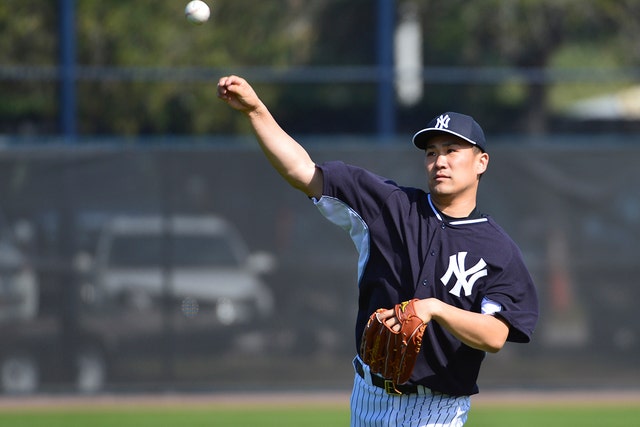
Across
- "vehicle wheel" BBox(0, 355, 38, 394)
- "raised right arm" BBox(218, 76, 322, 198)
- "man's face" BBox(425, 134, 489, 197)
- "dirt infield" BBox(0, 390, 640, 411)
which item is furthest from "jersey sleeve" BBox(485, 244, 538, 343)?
"vehicle wheel" BBox(0, 355, 38, 394)

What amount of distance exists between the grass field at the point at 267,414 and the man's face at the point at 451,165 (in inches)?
164

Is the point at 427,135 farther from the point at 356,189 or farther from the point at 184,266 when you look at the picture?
the point at 184,266

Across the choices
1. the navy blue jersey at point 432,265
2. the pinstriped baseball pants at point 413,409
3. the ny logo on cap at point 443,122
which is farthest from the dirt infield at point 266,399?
the ny logo on cap at point 443,122

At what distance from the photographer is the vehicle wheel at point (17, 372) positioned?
27.5ft

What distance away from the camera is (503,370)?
8.67m

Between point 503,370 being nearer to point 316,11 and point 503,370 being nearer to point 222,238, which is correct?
point 222,238

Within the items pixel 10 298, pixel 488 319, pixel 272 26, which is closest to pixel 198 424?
pixel 10 298

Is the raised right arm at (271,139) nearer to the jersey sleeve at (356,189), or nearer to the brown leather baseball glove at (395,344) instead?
the jersey sleeve at (356,189)

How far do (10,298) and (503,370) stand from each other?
411 centimetres

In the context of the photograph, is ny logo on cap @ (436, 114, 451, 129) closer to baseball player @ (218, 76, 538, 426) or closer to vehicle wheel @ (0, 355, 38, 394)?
baseball player @ (218, 76, 538, 426)

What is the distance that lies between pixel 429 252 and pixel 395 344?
0.37 m

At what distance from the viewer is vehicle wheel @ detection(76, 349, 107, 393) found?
8.42m

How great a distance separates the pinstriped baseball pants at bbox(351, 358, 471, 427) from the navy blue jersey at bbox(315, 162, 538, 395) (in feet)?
0.19

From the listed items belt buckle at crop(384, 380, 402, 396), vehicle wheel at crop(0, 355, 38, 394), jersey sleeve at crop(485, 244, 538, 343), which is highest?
vehicle wheel at crop(0, 355, 38, 394)
